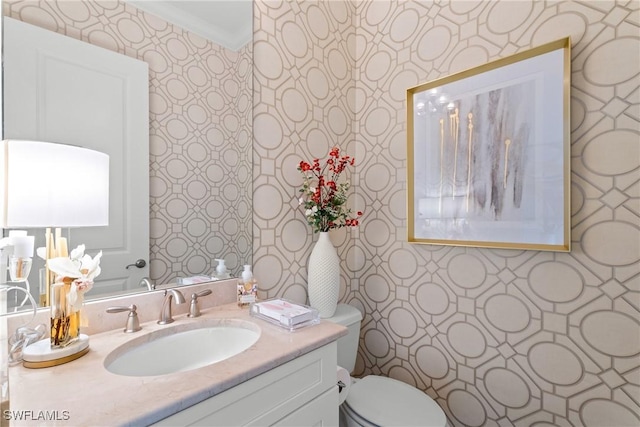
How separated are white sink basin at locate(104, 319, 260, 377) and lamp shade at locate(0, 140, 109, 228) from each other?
387 millimetres

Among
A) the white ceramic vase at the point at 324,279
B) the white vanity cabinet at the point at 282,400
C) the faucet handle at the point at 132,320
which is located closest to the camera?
the white vanity cabinet at the point at 282,400

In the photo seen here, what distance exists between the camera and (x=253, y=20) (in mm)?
1313

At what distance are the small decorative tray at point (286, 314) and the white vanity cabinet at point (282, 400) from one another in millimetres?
112

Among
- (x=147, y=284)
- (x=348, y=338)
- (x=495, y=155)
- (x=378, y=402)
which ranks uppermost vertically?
(x=495, y=155)

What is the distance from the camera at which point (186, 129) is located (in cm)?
113

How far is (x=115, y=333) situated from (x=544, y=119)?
5.52 feet

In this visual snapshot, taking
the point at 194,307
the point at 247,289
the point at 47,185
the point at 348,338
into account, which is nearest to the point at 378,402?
the point at 348,338

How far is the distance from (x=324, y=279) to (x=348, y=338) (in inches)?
12.5

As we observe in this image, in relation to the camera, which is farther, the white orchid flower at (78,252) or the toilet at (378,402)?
the toilet at (378,402)

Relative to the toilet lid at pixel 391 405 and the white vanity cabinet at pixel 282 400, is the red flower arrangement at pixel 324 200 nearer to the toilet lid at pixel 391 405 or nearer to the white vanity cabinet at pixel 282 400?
the white vanity cabinet at pixel 282 400

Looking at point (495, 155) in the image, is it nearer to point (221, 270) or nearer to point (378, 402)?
point (378, 402)

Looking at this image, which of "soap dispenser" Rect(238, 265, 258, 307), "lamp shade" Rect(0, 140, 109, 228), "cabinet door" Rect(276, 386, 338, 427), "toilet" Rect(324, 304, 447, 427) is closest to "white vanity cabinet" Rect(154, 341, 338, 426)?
"cabinet door" Rect(276, 386, 338, 427)

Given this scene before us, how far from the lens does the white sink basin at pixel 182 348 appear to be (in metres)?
0.83

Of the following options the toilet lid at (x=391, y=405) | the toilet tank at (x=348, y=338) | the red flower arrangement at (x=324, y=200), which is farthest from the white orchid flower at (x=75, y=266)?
the toilet lid at (x=391, y=405)
